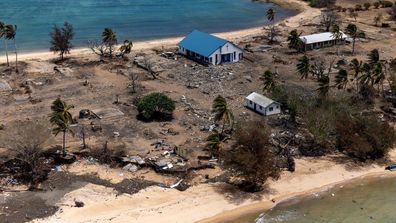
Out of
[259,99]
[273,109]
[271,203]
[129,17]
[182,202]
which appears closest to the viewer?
[182,202]

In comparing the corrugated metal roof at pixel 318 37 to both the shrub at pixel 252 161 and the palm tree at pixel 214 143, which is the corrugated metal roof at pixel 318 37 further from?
the shrub at pixel 252 161

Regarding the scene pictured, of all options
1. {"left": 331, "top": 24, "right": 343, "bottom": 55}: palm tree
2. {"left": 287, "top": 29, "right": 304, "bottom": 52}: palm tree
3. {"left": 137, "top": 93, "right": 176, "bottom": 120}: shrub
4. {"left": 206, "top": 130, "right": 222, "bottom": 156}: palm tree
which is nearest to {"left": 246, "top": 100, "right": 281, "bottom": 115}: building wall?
{"left": 137, "top": 93, "right": 176, "bottom": 120}: shrub

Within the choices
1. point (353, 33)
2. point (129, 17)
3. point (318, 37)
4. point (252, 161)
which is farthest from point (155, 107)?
point (129, 17)

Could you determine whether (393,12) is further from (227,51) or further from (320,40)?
(227,51)

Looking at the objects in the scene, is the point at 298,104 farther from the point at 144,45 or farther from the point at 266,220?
the point at 144,45

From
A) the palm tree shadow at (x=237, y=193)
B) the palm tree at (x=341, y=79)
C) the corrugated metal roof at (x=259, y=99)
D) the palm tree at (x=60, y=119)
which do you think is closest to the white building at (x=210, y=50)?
the corrugated metal roof at (x=259, y=99)

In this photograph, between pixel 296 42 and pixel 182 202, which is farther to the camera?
pixel 296 42
